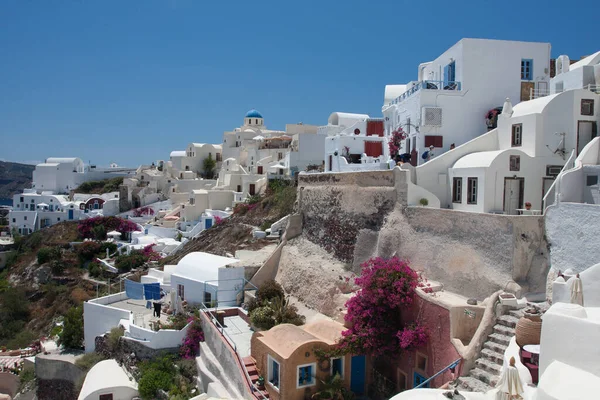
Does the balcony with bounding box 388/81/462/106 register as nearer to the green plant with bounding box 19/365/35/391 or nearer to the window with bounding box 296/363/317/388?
the window with bounding box 296/363/317/388

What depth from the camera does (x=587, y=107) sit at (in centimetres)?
1527

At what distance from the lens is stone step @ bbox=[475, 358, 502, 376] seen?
10.0m

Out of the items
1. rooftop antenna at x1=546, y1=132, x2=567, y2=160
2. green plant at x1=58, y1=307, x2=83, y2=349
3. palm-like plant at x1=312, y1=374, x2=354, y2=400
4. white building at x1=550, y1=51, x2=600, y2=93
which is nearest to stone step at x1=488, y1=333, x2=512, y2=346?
palm-like plant at x1=312, y1=374, x2=354, y2=400

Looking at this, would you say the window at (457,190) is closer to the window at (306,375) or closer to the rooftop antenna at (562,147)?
the rooftop antenna at (562,147)

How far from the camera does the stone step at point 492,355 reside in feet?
33.4

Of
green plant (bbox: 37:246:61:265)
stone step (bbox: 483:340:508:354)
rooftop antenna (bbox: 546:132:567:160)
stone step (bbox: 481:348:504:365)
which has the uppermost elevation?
rooftop antenna (bbox: 546:132:567:160)

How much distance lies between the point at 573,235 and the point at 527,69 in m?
11.2

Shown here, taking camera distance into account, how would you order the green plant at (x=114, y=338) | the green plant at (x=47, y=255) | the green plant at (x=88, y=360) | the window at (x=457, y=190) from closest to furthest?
the window at (x=457, y=190) → the green plant at (x=114, y=338) → the green plant at (x=88, y=360) → the green plant at (x=47, y=255)

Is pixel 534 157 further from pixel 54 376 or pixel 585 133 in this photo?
pixel 54 376

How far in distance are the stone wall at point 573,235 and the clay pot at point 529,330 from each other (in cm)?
332

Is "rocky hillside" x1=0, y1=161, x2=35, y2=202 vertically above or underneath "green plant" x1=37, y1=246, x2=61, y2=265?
above

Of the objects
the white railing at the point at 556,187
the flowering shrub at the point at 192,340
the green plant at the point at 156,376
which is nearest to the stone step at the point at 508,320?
the white railing at the point at 556,187

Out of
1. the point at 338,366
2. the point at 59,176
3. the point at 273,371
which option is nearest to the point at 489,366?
the point at 338,366

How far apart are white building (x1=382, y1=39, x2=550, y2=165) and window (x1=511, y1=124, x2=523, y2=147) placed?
3057 mm
